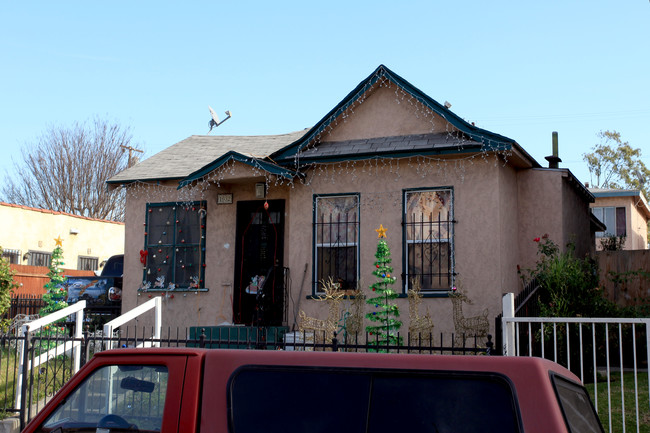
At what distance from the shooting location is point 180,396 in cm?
373

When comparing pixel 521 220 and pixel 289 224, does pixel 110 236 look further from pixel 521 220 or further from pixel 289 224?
pixel 521 220

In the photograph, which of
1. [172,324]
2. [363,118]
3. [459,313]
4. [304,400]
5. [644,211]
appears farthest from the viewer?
[644,211]

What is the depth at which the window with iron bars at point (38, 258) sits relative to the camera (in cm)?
2878

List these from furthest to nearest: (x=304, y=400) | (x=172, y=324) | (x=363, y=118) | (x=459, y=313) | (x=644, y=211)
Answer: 1. (x=644, y=211)
2. (x=172, y=324)
3. (x=363, y=118)
4. (x=459, y=313)
5. (x=304, y=400)

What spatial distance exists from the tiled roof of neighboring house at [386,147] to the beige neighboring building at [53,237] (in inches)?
699

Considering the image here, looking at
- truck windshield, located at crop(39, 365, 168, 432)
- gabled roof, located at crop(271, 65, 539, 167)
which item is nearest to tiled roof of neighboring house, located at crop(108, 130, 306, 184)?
gabled roof, located at crop(271, 65, 539, 167)

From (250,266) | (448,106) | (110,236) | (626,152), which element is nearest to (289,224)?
(250,266)

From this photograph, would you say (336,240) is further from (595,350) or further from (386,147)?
(595,350)

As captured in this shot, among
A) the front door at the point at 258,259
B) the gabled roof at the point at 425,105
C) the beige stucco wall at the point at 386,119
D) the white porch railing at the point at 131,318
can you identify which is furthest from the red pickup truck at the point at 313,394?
the front door at the point at 258,259

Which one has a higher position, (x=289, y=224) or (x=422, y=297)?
(x=289, y=224)

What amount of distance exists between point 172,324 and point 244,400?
10.7 metres

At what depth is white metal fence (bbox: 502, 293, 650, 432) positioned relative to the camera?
746 centimetres

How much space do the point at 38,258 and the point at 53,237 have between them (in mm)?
1065

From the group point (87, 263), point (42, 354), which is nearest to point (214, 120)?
point (42, 354)
